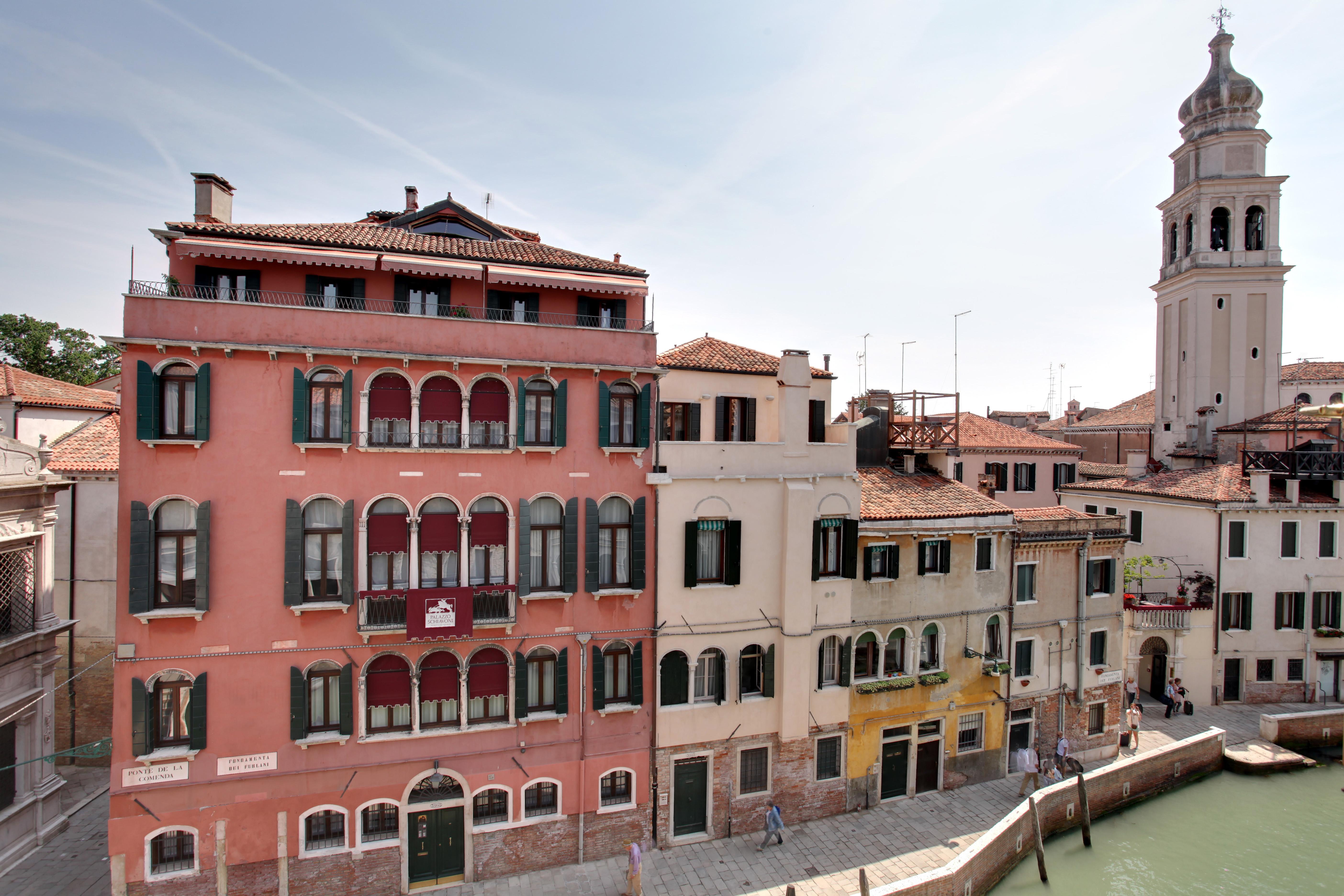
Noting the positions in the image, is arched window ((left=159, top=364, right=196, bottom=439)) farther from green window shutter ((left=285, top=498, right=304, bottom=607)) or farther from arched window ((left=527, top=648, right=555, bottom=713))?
arched window ((left=527, top=648, right=555, bottom=713))

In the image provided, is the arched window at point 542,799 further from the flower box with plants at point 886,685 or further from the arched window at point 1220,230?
the arched window at point 1220,230

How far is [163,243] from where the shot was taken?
13.9 m

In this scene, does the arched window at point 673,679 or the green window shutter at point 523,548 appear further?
the arched window at point 673,679

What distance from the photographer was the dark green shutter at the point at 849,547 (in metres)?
17.3

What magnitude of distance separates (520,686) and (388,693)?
2.85m

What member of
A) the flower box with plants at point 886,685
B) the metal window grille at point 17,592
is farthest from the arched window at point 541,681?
the metal window grille at point 17,592

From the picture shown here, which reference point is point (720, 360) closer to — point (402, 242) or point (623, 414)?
point (623, 414)

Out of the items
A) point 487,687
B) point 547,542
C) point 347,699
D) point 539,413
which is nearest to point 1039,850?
point 487,687

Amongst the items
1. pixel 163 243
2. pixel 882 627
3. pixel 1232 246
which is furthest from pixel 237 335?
pixel 1232 246

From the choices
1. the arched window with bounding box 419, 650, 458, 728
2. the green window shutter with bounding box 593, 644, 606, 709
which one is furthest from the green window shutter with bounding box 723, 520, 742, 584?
the arched window with bounding box 419, 650, 458, 728

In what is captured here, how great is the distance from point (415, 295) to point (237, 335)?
12.1 ft

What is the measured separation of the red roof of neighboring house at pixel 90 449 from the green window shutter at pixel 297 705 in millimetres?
9303

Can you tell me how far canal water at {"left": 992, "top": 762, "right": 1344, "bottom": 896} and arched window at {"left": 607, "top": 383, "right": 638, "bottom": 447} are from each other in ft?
47.9

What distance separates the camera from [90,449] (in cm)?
1873
